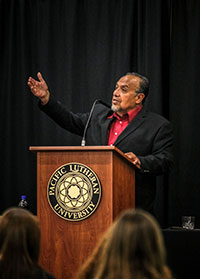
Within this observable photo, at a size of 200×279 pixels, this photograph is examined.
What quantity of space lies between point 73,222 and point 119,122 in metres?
1.46

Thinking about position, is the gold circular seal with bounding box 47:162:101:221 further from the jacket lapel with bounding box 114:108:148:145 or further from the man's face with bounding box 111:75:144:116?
the man's face with bounding box 111:75:144:116

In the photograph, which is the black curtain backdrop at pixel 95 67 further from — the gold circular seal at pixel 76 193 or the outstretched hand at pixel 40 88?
the gold circular seal at pixel 76 193

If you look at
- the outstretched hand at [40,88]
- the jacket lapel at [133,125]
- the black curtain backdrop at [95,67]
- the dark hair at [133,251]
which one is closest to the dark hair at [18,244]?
the dark hair at [133,251]

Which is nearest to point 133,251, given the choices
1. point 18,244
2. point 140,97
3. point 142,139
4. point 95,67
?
point 18,244

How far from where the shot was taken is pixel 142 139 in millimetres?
4203

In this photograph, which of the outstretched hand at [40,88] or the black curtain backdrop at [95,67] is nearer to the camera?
the outstretched hand at [40,88]

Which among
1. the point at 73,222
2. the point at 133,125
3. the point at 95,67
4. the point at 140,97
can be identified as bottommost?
the point at 73,222

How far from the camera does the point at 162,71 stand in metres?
5.16

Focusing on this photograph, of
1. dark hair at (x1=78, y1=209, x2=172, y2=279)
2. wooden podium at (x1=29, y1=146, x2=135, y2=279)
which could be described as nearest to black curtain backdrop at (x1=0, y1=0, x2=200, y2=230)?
wooden podium at (x1=29, y1=146, x2=135, y2=279)

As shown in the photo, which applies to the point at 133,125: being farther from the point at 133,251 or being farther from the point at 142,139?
the point at 133,251

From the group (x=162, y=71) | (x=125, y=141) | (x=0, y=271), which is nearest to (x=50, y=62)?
(x=162, y=71)

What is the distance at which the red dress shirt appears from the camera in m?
4.29

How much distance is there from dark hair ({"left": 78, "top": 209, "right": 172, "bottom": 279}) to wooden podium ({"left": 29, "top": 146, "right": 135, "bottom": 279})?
1208 mm

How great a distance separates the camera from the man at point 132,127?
4.12 metres
